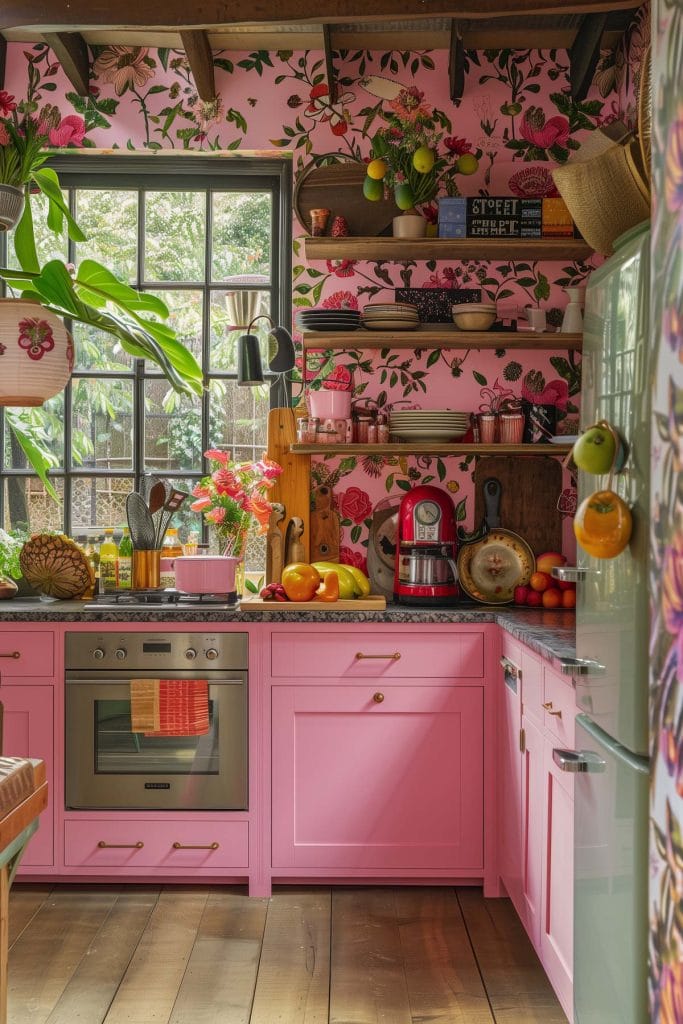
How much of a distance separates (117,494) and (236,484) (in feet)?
2.34

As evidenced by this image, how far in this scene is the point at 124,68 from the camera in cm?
386

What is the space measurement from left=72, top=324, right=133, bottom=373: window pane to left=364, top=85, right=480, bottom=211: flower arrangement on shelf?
117 cm

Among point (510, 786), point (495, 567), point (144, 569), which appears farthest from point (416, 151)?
point (510, 786)

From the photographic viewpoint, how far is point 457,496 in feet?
12.7

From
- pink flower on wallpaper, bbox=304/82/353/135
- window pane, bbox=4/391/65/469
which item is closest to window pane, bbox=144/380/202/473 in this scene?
window pane, bbox=4/391/65/469

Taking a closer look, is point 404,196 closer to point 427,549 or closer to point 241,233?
point 241,233

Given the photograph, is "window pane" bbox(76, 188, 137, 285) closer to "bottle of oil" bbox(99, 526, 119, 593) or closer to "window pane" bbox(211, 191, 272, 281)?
"window pane" bbox(211, 191, 272, 281)

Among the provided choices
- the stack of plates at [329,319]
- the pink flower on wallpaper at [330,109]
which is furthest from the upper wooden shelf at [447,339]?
the pink flower on wallpaper at [330,109]

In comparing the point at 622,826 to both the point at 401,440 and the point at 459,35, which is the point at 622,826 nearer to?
the point at 401,440

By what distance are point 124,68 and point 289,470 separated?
1659mm

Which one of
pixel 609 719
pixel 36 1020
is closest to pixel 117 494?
pixel 36 1020

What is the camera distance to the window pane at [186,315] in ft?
13.2

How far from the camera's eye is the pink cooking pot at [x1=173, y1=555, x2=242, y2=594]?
343cm

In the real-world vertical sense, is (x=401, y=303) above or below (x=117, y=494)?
above
